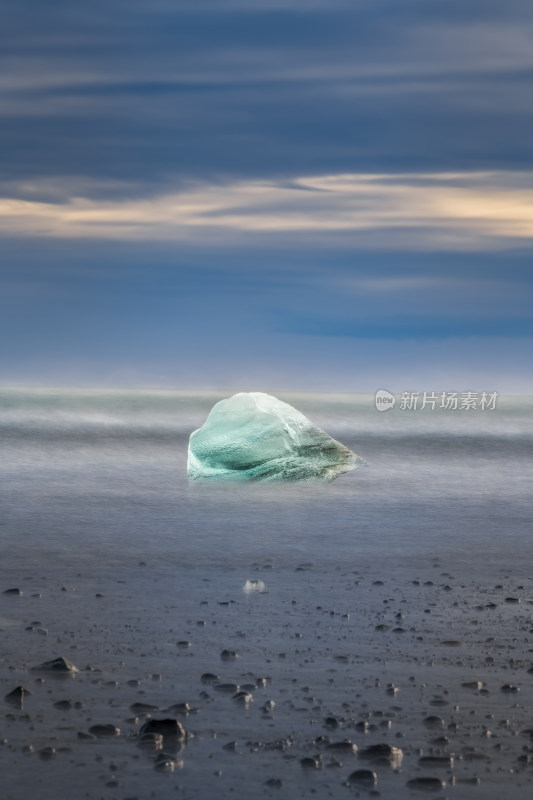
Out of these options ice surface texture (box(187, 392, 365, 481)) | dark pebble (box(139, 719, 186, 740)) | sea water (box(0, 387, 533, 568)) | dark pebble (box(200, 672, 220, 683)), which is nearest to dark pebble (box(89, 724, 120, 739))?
dark pebble (box(139, 719, 186, 740))

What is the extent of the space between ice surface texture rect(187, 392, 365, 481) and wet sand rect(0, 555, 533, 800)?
25.2 ft

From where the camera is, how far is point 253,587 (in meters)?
8.84

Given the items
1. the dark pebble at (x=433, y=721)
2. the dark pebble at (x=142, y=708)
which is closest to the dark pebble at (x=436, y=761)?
the dark pebble at (x=433, y=721)

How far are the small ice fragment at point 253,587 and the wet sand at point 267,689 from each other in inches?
2.9

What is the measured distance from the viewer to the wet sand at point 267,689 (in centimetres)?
453

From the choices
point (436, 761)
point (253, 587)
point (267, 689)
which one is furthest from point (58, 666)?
point (253, 587)

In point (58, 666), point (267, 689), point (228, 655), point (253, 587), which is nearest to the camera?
point (267, 689)

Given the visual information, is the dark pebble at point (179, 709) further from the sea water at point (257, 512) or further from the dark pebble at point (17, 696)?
the sea water at point (257, 512)

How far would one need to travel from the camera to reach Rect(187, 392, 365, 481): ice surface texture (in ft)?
54.9

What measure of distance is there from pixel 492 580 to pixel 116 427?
33933 mm

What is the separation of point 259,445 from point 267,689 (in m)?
11.2

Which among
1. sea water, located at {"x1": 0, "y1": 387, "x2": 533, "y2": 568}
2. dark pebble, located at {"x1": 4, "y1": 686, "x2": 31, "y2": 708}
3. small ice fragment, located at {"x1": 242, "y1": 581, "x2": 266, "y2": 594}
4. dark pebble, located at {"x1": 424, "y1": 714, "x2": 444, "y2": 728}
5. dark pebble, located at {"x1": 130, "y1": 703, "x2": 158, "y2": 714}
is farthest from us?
sea water, located at {"x1": 0, "y1": 387, "x2": 533, "y2": 568}

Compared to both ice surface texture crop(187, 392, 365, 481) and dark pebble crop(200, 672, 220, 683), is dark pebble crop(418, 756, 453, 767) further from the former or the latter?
ice surface texture crop(187, 392, 365, 481)

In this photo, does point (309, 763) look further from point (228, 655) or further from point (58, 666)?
point (58, 666)
